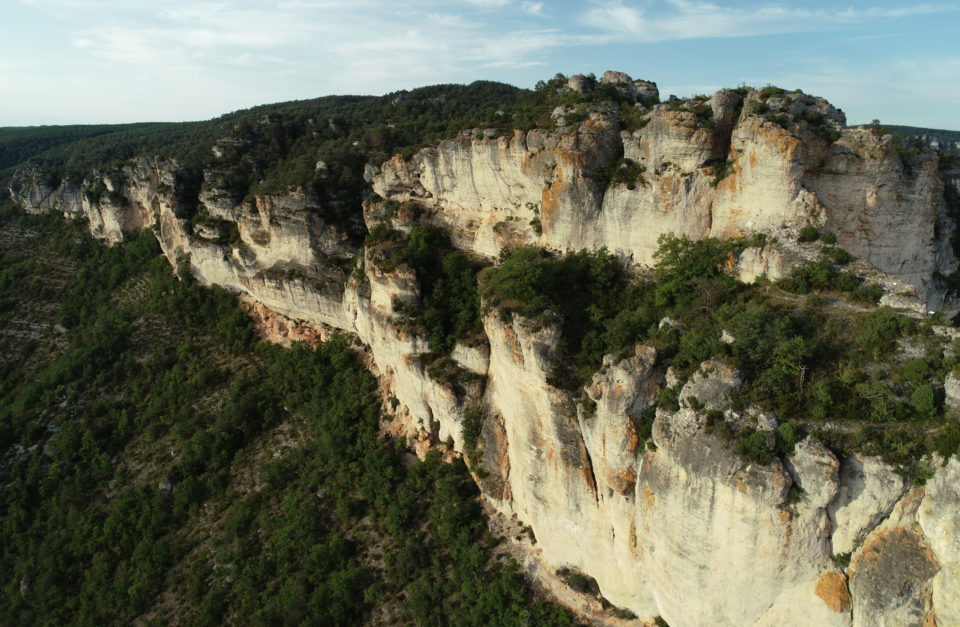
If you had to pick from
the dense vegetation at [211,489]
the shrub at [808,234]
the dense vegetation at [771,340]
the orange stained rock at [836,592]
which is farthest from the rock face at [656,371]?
the dense vegetation at [211,489]

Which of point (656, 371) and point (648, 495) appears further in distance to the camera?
point (656, 371)

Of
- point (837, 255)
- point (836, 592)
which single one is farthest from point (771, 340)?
point (836, 592)

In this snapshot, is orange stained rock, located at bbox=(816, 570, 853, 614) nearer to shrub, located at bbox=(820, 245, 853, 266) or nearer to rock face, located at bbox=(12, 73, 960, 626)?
rock face, located at bbox=(12, 73, 960, 626)

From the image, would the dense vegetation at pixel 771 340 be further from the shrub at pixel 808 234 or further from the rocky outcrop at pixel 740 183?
the rocky outcrop at pixel 740 183

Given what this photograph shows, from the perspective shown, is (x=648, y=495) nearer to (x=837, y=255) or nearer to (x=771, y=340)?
(x=771, y=340)

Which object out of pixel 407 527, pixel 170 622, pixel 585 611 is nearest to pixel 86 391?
pixel 170 622

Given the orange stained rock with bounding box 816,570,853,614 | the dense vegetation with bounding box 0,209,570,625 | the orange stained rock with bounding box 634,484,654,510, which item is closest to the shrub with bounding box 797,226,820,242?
the orange stained rock with bounding box 634,484,654,510
